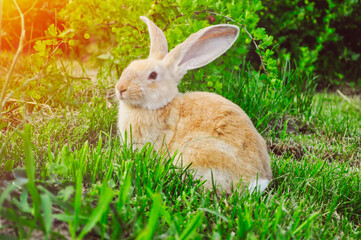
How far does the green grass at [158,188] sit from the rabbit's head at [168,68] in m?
0.47

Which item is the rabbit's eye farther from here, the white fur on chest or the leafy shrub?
the leafy shrub

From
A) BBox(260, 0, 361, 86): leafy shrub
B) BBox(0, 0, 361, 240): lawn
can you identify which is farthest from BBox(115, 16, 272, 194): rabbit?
BBox(260, 0, 361, 86): leafy shrub

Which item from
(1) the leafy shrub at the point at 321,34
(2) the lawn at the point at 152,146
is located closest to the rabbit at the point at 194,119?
(2) the lawn at the point at 152,146

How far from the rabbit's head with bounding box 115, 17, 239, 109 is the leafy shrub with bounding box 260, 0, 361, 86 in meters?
2.98

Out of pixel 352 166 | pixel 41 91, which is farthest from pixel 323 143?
pixel 41 91

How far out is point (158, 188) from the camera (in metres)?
2.39

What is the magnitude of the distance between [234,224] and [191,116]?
3.78 feet

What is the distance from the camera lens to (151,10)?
13.0 feet

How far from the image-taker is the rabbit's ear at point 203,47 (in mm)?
3304

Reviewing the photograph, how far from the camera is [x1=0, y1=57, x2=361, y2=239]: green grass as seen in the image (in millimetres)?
1745

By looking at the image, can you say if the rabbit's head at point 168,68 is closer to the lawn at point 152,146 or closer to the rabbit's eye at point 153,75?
the rabbit's eye at point 153,75

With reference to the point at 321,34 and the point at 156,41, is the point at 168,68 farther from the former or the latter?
the point at 321,34

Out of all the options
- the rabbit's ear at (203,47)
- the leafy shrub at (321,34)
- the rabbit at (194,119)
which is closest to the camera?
the rabbit at (194,119)

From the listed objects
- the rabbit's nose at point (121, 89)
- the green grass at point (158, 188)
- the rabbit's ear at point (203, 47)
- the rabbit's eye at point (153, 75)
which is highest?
the rabbit's ear at point (203, 47)
